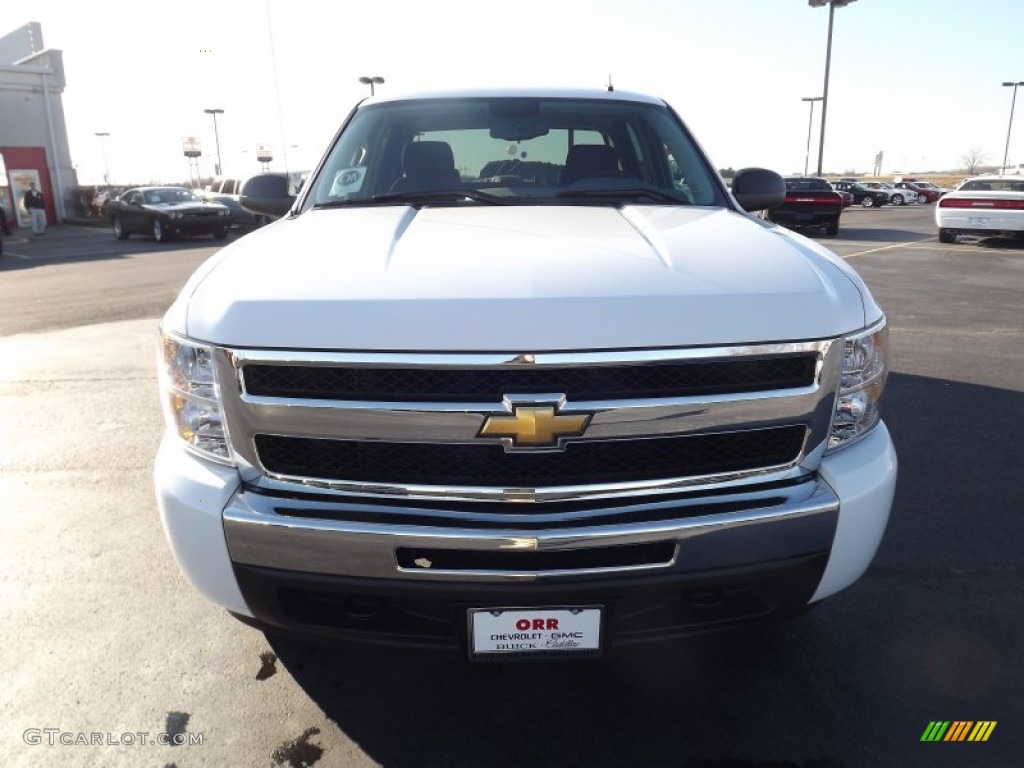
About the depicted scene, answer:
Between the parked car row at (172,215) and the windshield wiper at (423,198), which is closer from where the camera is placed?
the windshield wiper at (423,198)

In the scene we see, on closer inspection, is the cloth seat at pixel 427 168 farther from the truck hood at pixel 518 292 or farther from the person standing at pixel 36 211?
the person standing at pixel 36 211

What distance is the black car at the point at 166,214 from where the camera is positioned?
845 inches

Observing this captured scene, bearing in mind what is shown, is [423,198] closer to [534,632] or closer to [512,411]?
[512,411]

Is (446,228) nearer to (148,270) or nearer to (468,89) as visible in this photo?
(468,89)

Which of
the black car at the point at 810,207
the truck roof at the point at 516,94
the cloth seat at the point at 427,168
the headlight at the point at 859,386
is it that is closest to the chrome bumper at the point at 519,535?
the headlight at the point at 859,386

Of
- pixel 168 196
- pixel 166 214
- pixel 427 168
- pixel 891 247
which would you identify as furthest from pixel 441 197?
pixel 168 196

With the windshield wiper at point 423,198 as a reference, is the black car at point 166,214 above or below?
below

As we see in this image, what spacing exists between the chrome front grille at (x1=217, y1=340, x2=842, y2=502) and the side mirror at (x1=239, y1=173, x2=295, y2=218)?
75.8 inches

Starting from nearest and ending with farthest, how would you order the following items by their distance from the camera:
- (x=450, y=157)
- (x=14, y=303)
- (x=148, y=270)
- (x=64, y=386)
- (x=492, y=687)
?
(x=492, y=687)
(x=450, y=157)
(x=64, y=386)
(x=14, y=303)
(x=148, y=270)

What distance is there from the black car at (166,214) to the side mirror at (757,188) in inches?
808

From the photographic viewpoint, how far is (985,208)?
54.7 feet

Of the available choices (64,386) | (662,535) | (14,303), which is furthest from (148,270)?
(662,535)

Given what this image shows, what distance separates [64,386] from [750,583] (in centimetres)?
589

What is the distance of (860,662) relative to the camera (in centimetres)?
261
